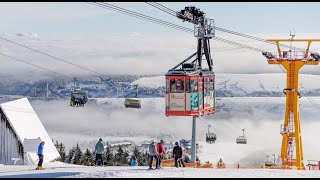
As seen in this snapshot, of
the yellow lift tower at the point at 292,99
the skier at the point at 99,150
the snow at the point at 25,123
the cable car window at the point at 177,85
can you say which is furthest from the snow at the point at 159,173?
the yellow lift tower at the point at 292,99

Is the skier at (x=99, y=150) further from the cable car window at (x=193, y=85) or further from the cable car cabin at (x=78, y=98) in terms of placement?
the cable car cabin at (x=78, y=98)

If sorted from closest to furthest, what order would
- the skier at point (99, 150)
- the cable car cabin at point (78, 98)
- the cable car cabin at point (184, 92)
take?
the skier at point (99, 150) < the cable car cabin at point (184, 92) < the cable car cabin at point (78, 98)

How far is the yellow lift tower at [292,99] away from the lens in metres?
55.2

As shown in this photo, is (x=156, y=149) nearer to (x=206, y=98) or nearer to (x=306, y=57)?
(x=206, y=98)

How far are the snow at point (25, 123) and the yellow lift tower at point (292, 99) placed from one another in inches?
823

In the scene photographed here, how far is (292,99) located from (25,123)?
24.6 m

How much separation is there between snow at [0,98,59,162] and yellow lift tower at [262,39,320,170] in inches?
823

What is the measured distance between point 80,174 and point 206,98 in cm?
1365

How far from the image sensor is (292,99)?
56.7 meters

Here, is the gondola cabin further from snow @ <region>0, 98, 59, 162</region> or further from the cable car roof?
the cable car roof

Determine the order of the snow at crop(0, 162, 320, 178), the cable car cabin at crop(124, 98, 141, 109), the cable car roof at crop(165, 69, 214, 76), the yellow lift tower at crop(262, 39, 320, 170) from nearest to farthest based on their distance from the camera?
the snow at crop(0, 162, 320, 178)
the cable car roof at crop(165, 69, 214, 76)
the cable car cabin at crop(124, 98, 141, 109)
the yellow lift tower at crop(262, 39, 320, 170)

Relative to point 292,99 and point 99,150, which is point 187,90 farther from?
point 292,99

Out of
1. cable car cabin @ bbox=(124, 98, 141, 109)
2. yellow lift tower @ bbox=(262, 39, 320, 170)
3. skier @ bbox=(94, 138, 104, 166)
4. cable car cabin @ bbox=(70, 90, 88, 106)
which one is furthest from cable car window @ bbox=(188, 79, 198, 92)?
yellow lift tower @ bbox=(262, 39, 320, 170)

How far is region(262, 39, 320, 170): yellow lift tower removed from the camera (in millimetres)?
55156
